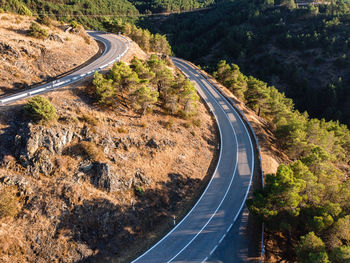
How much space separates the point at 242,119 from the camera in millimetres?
45562

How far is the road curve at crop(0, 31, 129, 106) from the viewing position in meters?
27.7

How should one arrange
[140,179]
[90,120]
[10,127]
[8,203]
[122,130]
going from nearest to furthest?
[8,203], [10,127], [140,179], [90,120], [122,130]

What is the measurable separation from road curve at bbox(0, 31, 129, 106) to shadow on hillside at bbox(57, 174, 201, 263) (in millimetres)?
17202

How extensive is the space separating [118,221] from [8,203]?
1021cm

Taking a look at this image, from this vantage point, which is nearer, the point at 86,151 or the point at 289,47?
the point at 86,151

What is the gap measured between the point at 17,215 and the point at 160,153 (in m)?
17.2

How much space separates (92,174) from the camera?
23.5 metres

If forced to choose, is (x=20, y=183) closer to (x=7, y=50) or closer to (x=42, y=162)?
(x=42, y=162)

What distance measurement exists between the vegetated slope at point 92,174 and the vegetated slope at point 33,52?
35.6ft

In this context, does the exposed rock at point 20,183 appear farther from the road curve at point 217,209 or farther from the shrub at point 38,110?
the road curve at point 217,209

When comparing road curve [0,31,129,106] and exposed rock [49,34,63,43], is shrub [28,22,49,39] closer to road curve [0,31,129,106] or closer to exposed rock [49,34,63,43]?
exposed rock [49,34,63,43]

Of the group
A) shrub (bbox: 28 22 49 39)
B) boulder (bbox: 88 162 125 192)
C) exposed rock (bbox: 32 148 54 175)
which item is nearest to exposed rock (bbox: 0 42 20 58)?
shrub (bbox: 28 22 49 39)

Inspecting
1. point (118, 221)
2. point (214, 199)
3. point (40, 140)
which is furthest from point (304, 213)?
point (40, 140)

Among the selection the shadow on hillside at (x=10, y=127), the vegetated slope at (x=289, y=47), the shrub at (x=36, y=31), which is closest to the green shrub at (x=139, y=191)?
the shadow on hillside at (x=10, y=127)
